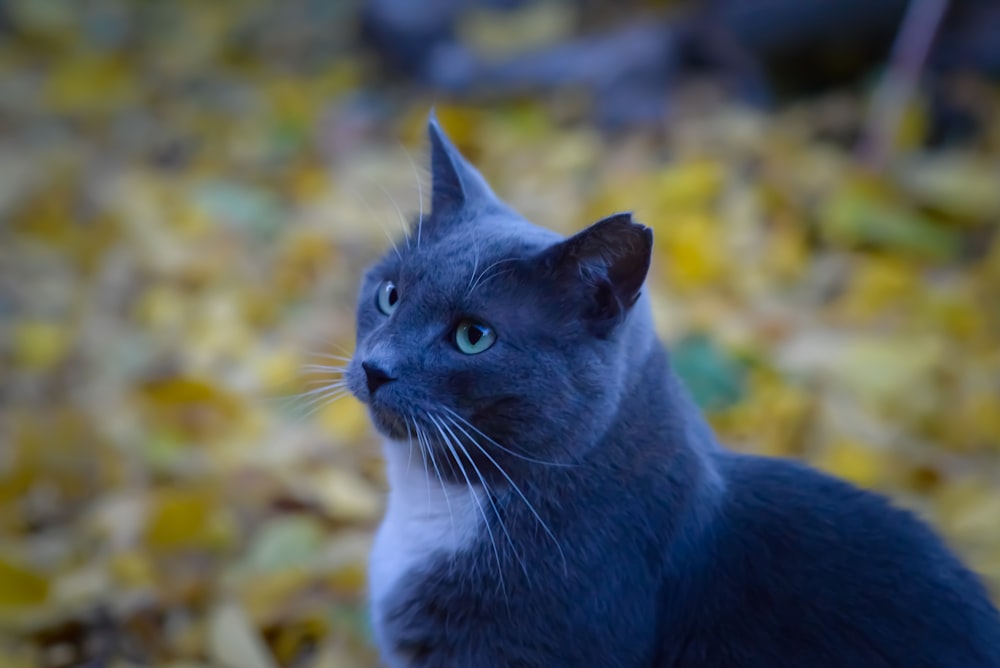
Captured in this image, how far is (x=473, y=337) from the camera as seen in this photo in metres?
1.29

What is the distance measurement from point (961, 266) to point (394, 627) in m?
2.07

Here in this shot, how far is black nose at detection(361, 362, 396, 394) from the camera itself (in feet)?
4.13

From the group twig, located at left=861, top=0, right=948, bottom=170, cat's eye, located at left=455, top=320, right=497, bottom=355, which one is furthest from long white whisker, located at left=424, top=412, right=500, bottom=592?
twig, located at left=861, top=0, right=948, bottom=170

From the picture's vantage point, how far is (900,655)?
3.79 feet

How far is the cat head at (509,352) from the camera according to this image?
4.12 feet

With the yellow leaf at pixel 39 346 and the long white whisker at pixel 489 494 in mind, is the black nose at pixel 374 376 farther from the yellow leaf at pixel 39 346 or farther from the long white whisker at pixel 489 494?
the yellow leaf at pixel 39 346

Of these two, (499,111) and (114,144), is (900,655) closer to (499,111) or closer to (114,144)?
(499,111)

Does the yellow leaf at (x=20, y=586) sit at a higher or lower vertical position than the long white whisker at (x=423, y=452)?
lower

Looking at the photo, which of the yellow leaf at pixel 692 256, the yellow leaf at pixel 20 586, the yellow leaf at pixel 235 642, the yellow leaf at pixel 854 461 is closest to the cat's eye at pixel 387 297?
the yellow leaf at pixel 235 642

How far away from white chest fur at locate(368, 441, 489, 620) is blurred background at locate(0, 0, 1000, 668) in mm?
294

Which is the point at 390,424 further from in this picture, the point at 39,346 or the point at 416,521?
the point at 39,346

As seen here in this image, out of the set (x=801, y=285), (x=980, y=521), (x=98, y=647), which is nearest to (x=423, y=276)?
(x=98, y=647)

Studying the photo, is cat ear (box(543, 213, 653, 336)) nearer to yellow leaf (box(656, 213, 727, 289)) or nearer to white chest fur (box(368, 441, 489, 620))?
white chest fur (box(368, 441, 489, 620))

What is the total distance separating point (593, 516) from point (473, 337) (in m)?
0.29
